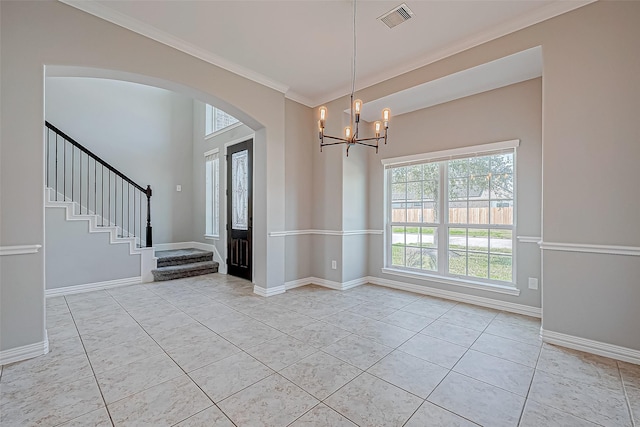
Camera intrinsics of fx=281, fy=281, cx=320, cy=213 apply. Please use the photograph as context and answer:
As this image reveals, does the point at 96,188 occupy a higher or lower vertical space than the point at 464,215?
higher

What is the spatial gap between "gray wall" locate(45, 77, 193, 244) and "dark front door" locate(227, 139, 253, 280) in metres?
2.01

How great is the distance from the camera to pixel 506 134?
3562mm

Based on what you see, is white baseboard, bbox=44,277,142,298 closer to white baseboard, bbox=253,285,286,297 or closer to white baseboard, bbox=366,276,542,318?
white baseboard, bbox=253,285,286,297

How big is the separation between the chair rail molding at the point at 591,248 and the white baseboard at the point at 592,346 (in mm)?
796

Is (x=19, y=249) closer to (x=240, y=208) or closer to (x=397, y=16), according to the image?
(x=240, y=208)

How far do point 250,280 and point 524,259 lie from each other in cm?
420

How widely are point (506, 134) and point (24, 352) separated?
5426 mm

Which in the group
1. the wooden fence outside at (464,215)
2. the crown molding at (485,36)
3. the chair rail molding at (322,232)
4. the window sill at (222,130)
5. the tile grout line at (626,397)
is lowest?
the tile grout line at (626,397)

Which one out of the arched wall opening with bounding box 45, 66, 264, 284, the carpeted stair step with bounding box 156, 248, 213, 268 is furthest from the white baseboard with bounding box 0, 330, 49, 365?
the carpeted stair step with bounding box 156, 248, 213, 268

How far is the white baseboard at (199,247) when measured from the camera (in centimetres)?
587

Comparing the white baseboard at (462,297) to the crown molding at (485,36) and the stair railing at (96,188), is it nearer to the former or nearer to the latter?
the crown molding at (485,36)

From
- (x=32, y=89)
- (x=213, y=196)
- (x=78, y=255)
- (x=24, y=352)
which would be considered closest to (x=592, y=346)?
(x=24, y=352)

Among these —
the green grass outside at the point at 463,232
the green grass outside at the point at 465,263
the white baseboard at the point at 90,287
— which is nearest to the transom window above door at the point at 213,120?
the white baseboard at the point at 90,287

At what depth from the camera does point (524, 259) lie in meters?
3.44
